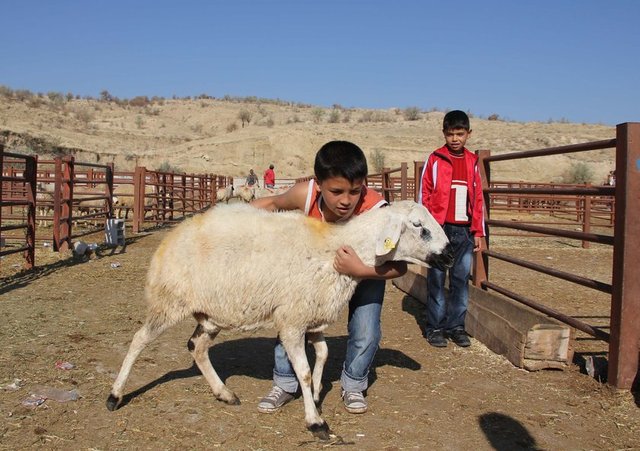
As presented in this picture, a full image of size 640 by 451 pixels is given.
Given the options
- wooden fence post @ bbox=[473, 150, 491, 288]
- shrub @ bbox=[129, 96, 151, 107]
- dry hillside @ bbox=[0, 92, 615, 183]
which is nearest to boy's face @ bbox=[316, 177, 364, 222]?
wooden fence post @ bbox=[473, 150, 491, 288]

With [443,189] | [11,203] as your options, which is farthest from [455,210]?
[11,203]

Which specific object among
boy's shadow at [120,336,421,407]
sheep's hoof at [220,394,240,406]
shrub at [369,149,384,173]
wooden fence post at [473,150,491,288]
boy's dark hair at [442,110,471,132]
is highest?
shrub at [369,149,384,173]

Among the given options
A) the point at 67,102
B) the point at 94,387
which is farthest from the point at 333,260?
the point at 67,102

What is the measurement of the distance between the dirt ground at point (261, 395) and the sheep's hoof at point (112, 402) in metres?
0.06

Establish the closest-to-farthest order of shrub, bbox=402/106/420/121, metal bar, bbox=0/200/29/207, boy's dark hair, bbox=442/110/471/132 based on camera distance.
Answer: boy's dark hair, bbox=442/110/471/132 < metal bar, bbox=0/200/29/207 < shrub, bbox=402/106/420/121

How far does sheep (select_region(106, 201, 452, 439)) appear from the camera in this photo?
328 centimetres

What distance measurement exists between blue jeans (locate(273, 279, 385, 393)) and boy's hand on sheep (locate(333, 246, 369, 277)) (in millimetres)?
328

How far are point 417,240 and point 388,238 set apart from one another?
0.79 ft

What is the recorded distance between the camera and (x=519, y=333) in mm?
4359

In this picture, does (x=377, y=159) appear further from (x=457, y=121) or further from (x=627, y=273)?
(x=627, y=273)

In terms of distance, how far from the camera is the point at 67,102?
66188 mm

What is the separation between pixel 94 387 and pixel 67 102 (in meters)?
71.2

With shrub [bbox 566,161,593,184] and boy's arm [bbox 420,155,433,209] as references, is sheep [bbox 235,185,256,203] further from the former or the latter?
shrub [bbox 566,161,593,184]

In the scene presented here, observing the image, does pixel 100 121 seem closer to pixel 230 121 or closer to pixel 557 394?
pixel 230 121
